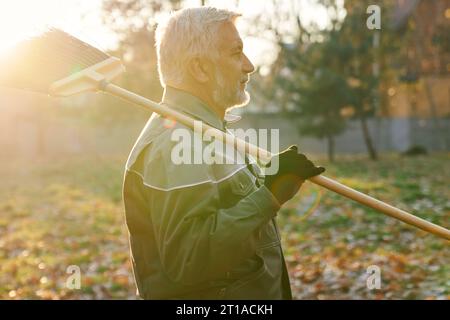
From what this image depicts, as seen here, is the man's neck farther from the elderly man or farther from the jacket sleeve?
the jacket sleeve

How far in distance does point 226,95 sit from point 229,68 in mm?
118

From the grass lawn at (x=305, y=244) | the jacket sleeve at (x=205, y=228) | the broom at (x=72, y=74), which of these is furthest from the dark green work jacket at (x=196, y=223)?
the grass lawn at (x=305, y=244)

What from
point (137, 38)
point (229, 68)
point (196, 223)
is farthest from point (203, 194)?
point (137, 38)

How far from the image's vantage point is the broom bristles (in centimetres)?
291

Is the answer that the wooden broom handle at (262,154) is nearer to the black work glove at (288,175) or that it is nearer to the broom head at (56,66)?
the broom head at (56,66)

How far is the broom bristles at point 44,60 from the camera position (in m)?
2.91

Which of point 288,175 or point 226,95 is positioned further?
point 226,95

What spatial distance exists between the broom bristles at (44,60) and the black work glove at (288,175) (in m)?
1.22

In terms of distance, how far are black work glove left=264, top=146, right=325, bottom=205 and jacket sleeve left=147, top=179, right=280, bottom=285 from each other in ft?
0.18

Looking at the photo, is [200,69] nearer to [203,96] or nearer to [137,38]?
[203,96]

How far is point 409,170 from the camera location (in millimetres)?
18359

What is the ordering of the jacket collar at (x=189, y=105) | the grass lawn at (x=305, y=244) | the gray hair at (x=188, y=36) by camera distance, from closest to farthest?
1. the gray hair at (x=188, y=36)
2. the jacket collar at (x=189, y=105)
3. the grass lawn at (x=305, y=244)

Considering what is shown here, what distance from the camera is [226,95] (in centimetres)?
270
